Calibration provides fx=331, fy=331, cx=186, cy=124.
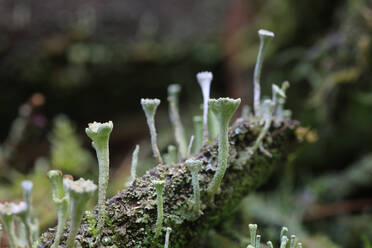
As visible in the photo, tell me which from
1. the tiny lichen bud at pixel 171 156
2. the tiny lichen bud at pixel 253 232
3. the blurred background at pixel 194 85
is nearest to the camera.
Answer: the tiny lichen bud at pixel 253 232

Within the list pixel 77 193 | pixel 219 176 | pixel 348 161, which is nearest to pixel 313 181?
pixel 348 161

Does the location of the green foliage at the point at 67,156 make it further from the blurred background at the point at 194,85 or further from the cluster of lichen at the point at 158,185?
the cluster of lichen at the point at 158,185

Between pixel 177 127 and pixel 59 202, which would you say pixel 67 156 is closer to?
pixel 177 127

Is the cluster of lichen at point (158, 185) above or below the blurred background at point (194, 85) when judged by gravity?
below

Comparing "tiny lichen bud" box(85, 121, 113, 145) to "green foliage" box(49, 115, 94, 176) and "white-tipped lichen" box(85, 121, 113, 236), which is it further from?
"green foliage" box(49, 115, 94, 176)

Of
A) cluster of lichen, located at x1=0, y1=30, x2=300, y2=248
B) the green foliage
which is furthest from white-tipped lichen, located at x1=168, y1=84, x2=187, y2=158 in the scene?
the green foliage

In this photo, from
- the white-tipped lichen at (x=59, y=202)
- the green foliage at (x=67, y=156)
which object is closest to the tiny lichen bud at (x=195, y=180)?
the white-tipped lichen at (x=59, y=202)

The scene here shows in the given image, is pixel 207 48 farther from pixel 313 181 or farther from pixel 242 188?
pixel 242 188

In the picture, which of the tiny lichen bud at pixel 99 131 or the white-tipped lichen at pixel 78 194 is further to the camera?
the tiny lichen bud at pixel 99 131
